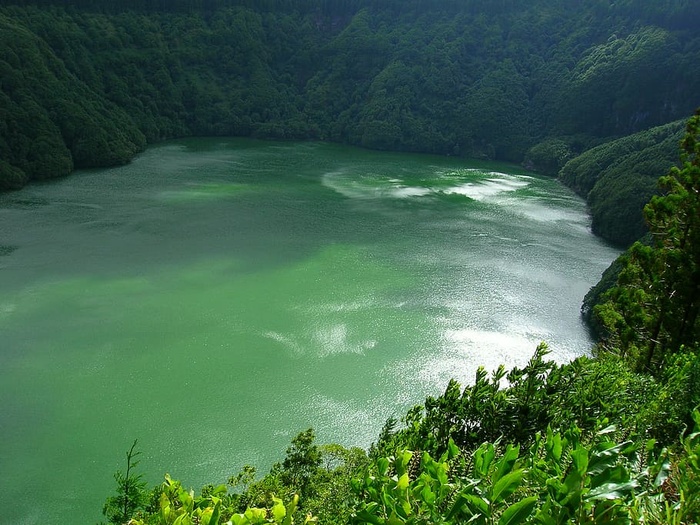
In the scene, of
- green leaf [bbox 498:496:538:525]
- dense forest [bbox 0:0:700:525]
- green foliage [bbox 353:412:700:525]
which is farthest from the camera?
dense forest [bbox 0:0:700:525]

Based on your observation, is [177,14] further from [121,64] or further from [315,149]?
[315,149]

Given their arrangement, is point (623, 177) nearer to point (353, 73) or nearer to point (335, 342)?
point (335, 342)

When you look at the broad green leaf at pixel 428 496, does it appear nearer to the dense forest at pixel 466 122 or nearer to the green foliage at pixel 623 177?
the dense forest at pixel 466 122

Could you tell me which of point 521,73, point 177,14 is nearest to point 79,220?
point 177,14

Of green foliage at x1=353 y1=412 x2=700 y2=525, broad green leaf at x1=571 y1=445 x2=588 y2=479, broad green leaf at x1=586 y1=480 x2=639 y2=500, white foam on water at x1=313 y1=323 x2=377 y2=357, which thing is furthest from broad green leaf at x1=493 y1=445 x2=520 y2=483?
white foam on water at x1=313 y1=323 x2=377 y2=357

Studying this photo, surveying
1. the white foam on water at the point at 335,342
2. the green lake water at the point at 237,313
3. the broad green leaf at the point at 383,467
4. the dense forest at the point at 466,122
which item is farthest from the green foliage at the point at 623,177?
the broad green leaf at the point at 383,467

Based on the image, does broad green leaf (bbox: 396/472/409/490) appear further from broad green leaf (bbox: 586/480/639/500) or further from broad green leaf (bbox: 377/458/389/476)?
broad green leaf (bbox: 586/480/639/500)
